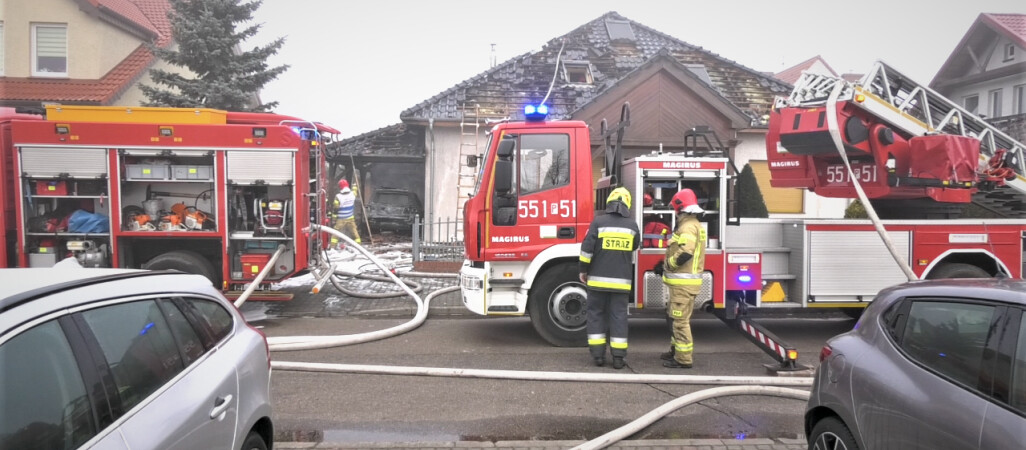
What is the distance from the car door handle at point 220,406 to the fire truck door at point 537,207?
480cm

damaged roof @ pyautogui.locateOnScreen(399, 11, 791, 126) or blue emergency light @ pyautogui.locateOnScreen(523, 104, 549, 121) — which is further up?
damaged roof @ pyautogui.locateOnScreen(399, 11, 791, 126)

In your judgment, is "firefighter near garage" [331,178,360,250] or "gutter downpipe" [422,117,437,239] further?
"gutter downpipe" [422,117,437,239]

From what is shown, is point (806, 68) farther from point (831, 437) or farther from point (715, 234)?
point (831, 437)

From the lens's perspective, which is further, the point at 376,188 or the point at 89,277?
the point at 376,188

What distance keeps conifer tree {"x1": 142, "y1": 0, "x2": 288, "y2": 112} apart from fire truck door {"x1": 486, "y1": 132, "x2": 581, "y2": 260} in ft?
39.0

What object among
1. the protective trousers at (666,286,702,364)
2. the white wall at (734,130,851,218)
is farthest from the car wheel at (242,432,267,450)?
the white wall at (734,130,851,218)

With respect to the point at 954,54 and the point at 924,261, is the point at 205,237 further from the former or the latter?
the point at 954,54

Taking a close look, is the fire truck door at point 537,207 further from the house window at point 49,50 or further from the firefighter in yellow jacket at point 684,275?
the house window at point 49,50

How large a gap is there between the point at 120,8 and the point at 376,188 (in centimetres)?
868

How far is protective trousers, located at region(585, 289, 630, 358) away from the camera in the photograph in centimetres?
681

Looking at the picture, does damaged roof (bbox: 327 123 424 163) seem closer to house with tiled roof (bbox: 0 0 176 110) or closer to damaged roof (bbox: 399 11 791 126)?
damaged roof (bbox: 399 11 791 126)

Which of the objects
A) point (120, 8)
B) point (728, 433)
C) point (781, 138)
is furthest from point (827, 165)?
point (120, 8)

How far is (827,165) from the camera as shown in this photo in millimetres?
8906

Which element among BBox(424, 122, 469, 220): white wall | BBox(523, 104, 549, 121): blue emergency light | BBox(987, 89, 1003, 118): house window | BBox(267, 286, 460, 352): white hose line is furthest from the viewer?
BBox(987, 89, 1003, 118): house window
